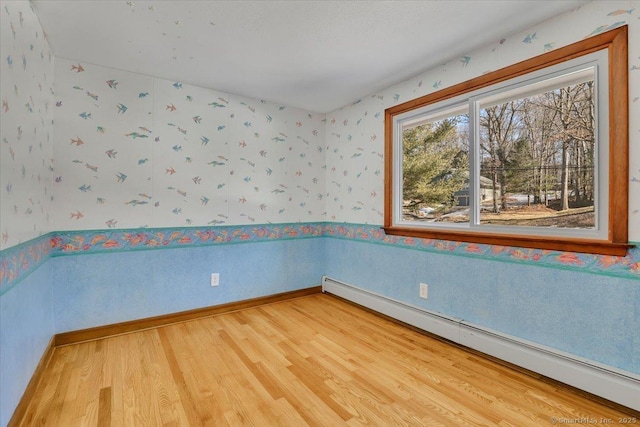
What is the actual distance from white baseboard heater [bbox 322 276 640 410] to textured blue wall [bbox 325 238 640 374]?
48mm

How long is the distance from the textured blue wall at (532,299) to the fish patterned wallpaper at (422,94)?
1.21 feet

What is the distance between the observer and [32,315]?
1738 mm

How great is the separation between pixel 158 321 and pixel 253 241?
112cm

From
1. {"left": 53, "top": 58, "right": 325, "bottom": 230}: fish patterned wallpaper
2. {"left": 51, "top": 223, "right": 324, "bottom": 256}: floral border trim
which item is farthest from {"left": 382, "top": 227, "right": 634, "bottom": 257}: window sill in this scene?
{"left": 53, "top": 58, "right": 325, "bottom": 230}: fish patterned wallpaper

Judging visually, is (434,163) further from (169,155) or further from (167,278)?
(167,278)

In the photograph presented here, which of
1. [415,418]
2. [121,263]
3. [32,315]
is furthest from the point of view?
[121,263]

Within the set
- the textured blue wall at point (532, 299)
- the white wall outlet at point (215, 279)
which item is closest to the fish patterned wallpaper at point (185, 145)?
the textured blue wall at point (532, 299)

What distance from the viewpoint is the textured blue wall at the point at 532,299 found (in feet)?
5.16

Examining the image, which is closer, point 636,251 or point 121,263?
point 636,251

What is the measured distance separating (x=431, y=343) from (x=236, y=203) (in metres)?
2.20

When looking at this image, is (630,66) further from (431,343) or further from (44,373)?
(44,373)

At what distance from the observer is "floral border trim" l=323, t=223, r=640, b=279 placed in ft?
5.08

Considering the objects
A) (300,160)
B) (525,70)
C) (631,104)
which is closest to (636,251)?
(631,104)

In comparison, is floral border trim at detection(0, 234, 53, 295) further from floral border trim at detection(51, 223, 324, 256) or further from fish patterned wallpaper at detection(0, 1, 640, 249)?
floral border trim at detection(51, 223, 324, 256)
